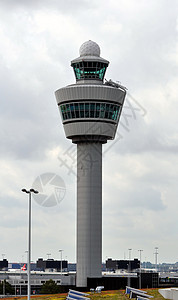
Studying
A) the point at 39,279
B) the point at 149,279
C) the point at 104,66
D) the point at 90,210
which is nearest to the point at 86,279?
the point at 90,210

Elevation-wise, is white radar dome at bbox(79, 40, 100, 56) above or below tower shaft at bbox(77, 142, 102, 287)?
above

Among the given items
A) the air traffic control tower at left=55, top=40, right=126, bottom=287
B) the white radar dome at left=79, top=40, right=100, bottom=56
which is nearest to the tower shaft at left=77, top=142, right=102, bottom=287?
the air traffic control tower at left=55, top=40, right=126, bottom=287

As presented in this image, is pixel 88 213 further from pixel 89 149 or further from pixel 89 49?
pixel 89 49

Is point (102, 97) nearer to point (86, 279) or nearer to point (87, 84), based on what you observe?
point (87, 84)

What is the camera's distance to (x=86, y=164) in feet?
444

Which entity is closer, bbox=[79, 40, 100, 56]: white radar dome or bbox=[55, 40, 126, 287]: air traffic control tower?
bbox=[55, 40, 126, 287]: air traffic control tower

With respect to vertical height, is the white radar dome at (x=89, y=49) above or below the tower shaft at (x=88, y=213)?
above

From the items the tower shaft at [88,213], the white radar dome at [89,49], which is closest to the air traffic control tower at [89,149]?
the tower shaft at [88,213]

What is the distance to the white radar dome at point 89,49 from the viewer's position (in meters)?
142

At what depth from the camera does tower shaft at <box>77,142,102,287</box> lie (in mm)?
133500

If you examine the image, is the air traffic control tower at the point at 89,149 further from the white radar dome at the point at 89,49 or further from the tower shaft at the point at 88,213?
the white radar dome at the point at 89,49

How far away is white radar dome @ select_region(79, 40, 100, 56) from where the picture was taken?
142 meters

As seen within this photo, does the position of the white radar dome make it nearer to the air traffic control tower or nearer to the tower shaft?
the air traffic control tower

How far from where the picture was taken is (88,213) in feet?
439
